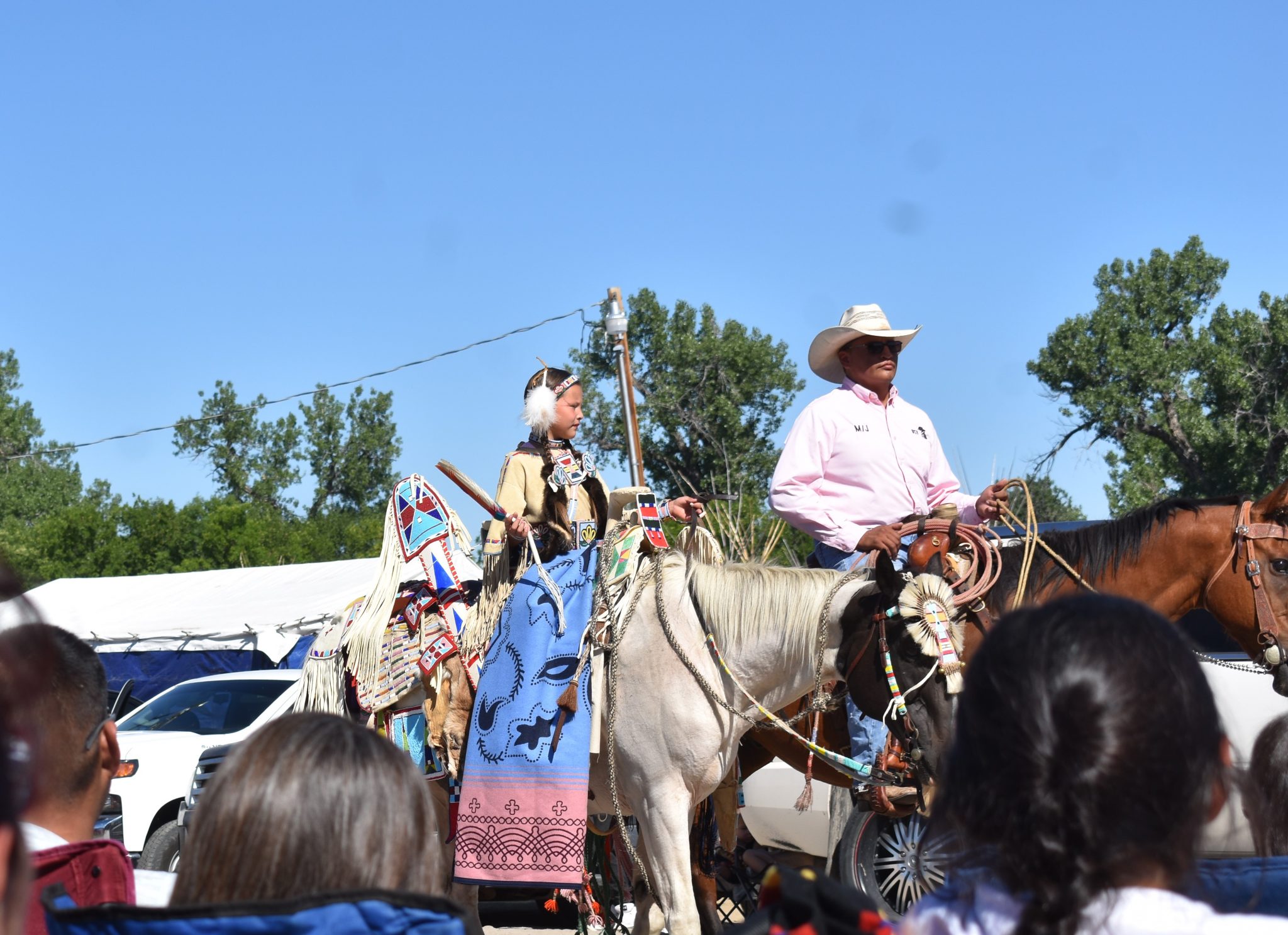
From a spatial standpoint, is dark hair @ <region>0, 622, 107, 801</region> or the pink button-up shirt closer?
dark hair @ <region>0, 622, 107, 801</region>

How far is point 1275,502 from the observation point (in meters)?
4.77

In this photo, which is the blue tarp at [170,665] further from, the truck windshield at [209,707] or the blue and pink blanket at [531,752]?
the blue and pink blanket at [531,752]

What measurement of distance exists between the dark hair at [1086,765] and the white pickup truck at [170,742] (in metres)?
7.53

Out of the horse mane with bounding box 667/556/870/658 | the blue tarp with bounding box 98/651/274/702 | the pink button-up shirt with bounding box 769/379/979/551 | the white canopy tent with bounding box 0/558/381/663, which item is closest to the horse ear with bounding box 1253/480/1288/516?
the pink button-up shirt with bounding box 769/379/979/551

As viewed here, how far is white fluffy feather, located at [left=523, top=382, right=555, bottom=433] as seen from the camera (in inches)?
213

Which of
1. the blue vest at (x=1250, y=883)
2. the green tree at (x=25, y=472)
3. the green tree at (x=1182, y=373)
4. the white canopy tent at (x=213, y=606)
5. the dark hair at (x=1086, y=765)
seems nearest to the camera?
the dark hair at (x=1086, y=765)

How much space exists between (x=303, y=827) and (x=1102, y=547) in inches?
162

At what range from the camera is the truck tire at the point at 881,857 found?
20.3 feet

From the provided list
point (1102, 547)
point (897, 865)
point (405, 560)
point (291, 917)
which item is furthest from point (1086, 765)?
point (897, 865)

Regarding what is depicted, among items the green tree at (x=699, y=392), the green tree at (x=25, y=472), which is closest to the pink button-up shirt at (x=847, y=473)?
the green tree at (x=699, y=392)

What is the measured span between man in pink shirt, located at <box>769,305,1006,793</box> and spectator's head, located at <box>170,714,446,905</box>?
3.56 metres

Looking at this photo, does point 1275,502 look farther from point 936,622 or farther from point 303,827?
point 303,827

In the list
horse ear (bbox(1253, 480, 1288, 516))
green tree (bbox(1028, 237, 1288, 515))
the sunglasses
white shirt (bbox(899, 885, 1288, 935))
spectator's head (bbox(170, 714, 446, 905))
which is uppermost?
green tree (bbox(1028, 237, 1288, 515))

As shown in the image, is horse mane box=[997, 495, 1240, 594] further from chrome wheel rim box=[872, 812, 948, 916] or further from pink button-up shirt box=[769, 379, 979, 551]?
chrome wheel rim box=[872, 812, 948, 916]
